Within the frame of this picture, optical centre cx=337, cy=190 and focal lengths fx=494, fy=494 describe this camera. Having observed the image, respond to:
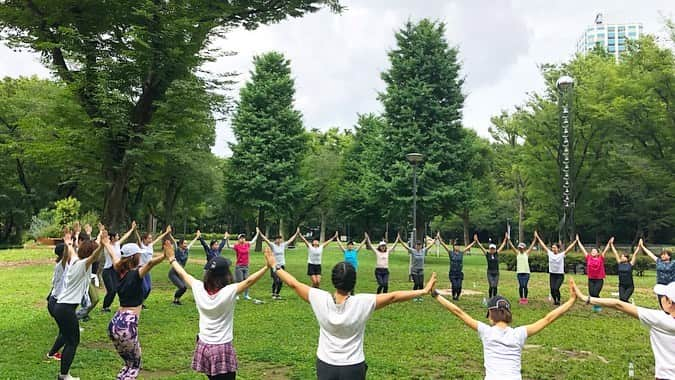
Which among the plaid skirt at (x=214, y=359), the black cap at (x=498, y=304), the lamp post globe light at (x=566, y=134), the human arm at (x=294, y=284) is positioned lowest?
the plaid skirt at (x=214, y=359)

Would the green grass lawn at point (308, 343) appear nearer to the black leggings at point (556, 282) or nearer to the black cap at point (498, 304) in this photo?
the black leggings at point (556, 282)

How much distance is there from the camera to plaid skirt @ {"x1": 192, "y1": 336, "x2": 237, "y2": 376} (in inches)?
172

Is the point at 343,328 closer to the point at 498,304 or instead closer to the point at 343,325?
the point at 343,325

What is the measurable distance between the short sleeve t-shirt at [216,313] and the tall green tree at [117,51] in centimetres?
1316

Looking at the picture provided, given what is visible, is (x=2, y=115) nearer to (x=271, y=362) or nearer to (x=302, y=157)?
(x=302, y=157)

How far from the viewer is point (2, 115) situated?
39844mm

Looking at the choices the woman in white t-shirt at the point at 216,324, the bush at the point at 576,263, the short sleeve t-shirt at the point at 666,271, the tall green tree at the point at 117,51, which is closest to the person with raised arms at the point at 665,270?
the short sleeve t-shirt at the point at 666,271

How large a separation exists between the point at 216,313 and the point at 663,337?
3.98 metres

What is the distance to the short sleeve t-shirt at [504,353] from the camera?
394 centimetres

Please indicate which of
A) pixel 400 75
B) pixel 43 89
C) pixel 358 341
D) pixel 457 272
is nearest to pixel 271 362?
pixel 358 341

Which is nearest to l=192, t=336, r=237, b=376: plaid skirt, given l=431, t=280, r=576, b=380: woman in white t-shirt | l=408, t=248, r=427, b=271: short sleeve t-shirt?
l=431, t=280, r=576, b=380: woman in white t-shirt

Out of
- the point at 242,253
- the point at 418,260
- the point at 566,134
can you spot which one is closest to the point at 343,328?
the point at 242,253

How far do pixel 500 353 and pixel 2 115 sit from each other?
152ft

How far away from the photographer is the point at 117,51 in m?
17.0
